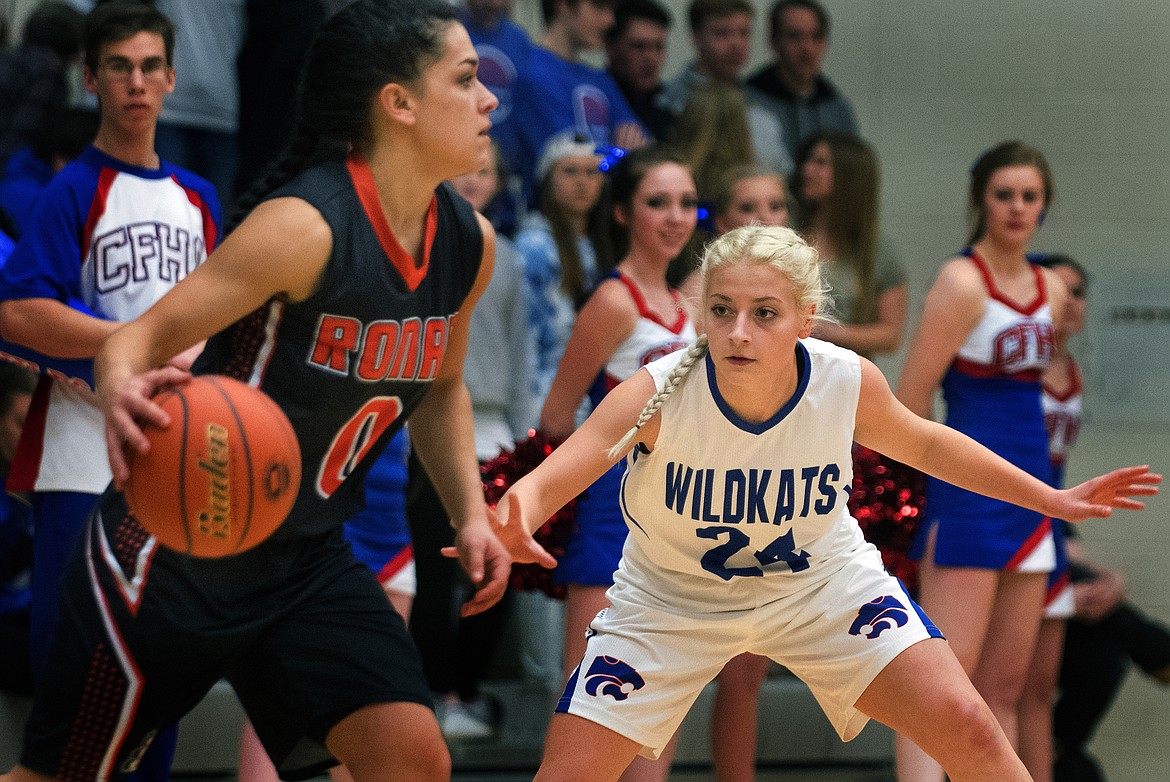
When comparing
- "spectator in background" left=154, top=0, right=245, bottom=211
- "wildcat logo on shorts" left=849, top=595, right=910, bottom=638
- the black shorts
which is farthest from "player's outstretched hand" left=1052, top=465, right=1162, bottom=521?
"spectator in background" left=154, top=0, right=245, bottom=211

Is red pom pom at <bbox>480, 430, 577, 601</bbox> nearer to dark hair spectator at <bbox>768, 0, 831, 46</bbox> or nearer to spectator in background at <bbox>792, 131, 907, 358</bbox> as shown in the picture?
spectator in background at <bbox>792, 131, 907, 358</bbox>

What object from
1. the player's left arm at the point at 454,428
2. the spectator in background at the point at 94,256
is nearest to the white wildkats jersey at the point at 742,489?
the player's left arm at the point at 454,428

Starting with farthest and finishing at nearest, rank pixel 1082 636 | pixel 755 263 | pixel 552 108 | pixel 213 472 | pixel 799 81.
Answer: pixel 799 81 → pixel 552 108 → pixel 1082 636 → pixel 755 263 → pixel 213 472

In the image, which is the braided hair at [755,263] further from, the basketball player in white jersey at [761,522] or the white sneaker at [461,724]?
Result: the white sneaker at [461,724]

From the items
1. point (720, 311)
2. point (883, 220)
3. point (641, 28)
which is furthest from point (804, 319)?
point (883, 220)

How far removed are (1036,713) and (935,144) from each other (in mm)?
3077

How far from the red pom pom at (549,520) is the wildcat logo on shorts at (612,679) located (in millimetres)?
1072

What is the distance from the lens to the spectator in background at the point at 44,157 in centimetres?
490

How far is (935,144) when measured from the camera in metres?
7.24

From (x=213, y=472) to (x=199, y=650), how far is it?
373 mm

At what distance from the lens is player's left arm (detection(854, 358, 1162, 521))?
323cm

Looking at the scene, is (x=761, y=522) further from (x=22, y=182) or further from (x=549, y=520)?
(x=22, y=182)

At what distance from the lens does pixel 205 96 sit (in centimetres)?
555

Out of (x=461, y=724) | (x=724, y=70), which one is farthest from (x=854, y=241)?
(x=461, y=724)
